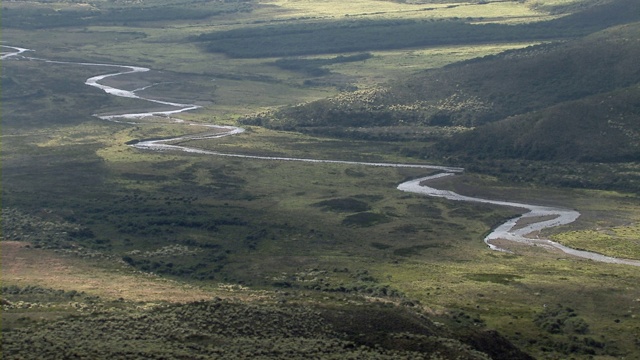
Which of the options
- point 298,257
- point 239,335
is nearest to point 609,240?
point 298,257

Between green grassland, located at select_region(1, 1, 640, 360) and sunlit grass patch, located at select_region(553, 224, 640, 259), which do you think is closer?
green grassland, located at select_region(1, 1, 640, 360)

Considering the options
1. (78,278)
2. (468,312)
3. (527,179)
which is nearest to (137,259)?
(78,278)

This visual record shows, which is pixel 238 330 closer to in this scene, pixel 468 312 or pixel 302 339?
pixel 302 339

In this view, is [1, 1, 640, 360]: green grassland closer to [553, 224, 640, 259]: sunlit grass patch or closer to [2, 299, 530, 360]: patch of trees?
[2, 299, 530, 360]: patch of trees

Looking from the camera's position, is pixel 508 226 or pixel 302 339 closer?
pixel 302 339

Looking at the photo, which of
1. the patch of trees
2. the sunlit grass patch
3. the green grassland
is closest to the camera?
the patch of trees

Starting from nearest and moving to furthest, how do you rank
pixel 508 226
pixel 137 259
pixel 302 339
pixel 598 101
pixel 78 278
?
pixel 302 339 < pixel 78 278 < pixel 137 259 < pixel 508 226 < pixel 598 101

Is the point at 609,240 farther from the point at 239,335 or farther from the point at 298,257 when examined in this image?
the point at 239,335

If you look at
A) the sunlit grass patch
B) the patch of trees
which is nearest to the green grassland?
the patch of trees
